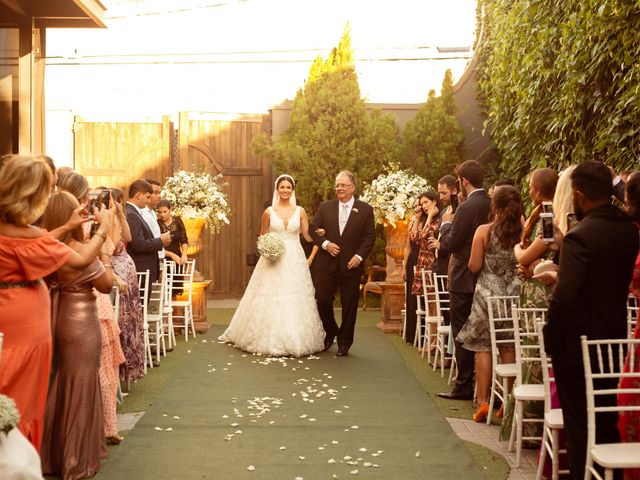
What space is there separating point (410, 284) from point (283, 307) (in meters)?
1.66

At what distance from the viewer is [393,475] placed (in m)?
5.71

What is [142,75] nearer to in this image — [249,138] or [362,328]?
[249,138]

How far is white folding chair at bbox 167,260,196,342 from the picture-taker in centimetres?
1096

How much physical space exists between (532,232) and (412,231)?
4.34 m

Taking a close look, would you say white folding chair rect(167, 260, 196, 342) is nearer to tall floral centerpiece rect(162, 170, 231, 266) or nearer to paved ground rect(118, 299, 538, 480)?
tall floral centerpiece rect(162, 170, 231, 266)

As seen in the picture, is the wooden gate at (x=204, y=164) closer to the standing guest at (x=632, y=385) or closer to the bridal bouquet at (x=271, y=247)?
the bridal bouquet at (x=271, y=247)

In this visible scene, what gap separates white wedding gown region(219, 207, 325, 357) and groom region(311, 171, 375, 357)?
8.1 inches

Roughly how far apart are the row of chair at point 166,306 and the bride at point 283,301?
0.79 meters

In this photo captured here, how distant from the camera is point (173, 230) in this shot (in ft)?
36.3

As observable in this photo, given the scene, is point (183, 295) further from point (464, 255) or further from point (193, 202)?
point (464, 255)

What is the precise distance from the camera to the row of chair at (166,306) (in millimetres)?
9477

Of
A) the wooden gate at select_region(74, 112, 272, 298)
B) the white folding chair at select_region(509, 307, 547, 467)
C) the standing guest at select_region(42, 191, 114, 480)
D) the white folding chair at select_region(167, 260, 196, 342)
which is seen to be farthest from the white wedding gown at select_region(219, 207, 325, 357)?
the wooden gate at select_region(74, 112, 272, 298)

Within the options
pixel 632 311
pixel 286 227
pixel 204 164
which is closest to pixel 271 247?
pixel 286 227

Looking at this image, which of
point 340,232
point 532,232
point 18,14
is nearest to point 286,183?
point 340,232
